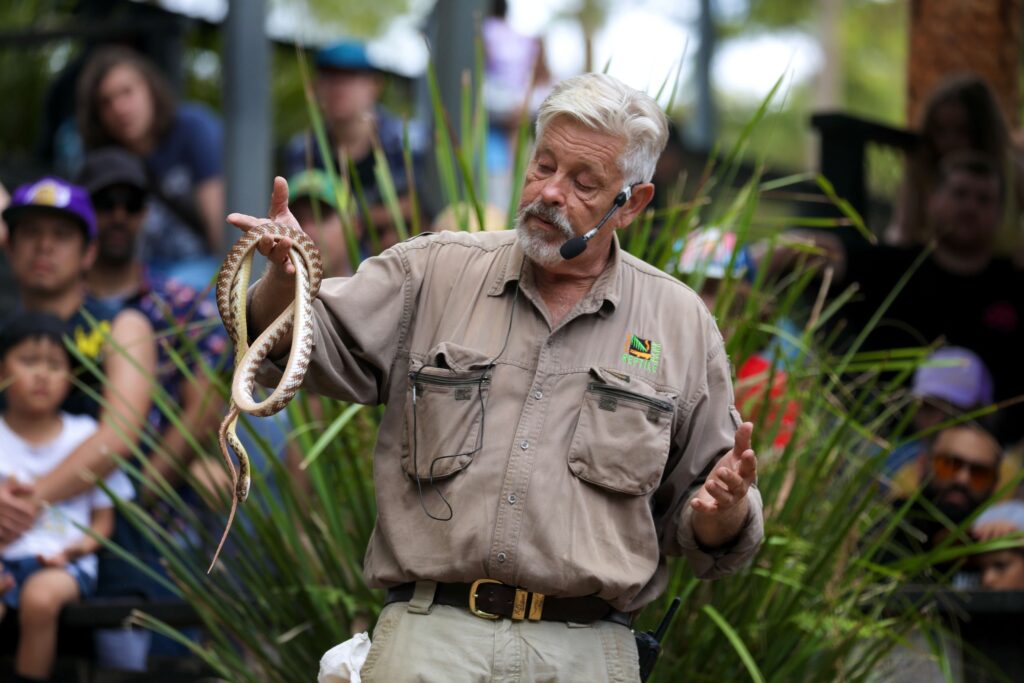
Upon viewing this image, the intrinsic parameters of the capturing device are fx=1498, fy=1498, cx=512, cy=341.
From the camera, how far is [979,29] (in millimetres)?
8578

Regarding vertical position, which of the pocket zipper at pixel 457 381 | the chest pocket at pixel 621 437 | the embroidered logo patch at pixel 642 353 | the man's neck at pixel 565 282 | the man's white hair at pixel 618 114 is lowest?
the chest pocket at pixel 621 437

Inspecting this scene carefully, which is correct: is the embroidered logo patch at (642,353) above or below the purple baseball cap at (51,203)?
above

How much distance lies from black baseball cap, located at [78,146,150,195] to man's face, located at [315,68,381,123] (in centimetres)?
118

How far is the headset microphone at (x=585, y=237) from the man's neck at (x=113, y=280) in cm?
316

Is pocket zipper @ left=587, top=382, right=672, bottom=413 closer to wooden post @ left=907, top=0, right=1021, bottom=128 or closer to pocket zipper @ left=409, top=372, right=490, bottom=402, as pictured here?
pocket zipper @ left=409, top=372, right=490, bottom=402

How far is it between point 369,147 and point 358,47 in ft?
2.23

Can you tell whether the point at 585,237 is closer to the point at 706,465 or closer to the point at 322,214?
the point at 706,465

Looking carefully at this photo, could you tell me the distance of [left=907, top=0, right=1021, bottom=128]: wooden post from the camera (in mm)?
8578

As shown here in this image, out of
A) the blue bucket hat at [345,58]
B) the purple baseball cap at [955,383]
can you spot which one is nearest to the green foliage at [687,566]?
the purple baseball cap at [955,383]

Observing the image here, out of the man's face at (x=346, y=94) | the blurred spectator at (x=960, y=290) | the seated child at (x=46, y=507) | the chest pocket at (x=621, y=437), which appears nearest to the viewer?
the chest pocket at (x=621, y=437)

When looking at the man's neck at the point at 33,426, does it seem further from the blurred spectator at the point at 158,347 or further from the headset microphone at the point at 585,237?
the headset microphone at the point at 585,237

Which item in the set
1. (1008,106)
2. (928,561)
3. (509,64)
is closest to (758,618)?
(928,561)

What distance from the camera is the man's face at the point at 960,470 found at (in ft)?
18.2

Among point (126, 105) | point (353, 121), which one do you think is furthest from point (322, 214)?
point (126, 105)
